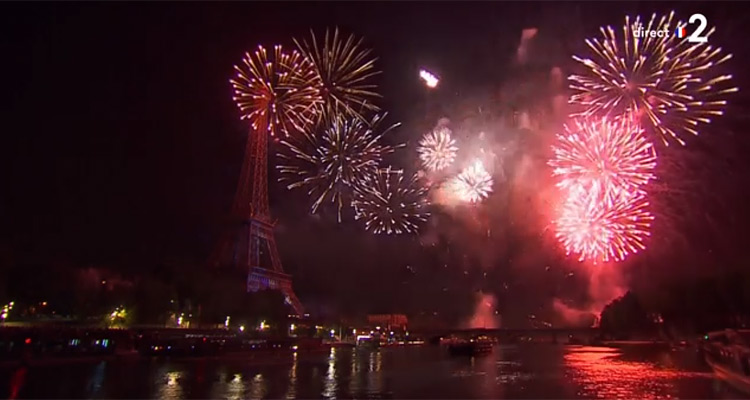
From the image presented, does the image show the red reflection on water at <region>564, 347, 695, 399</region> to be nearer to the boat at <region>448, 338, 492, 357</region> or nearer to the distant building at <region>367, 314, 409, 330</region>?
the boat at <region>448, 338, 492, 357</region>

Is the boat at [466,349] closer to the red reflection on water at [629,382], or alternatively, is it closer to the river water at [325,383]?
the red reflection on water at [629,382]

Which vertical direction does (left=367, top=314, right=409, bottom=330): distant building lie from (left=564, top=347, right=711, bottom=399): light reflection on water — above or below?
above

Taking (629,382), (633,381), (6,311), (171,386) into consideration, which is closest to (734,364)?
(633,381)

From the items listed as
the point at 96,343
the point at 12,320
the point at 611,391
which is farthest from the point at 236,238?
the point at 611,391

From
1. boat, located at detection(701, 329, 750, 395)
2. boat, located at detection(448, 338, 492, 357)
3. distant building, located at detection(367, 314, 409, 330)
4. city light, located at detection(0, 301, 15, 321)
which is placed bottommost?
boat, located at detection(701, 329, 750, 395)

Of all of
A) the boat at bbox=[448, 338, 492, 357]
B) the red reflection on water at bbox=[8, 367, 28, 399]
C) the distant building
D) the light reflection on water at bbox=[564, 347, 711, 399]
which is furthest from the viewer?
the distant building

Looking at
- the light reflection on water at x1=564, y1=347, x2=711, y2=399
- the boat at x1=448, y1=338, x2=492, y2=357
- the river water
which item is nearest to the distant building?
the boat at x1=448, y1=338, x2=492, y2=357

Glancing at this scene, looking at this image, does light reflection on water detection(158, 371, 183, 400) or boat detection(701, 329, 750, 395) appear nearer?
light reflection on water detection(158, 371, 183, 400)

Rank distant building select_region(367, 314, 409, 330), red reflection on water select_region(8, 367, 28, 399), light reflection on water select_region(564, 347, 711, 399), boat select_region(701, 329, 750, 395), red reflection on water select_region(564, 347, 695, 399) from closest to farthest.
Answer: red reflection on water select_region(8, 367, 28, 399) < red reflection on water select_region(564, 347, 695, 399) < light reflection on water select_region(564, 347, 711, 399) < boat select_region(701, 329, 750, 395) < distant building select_region(367, 314, 409, 330)

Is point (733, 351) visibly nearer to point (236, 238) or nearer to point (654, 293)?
point (654, 293)
